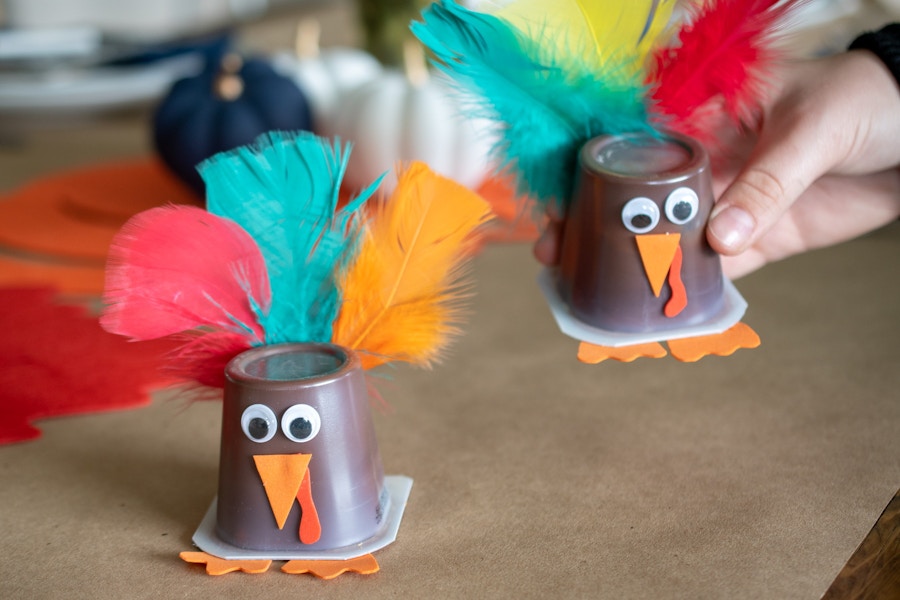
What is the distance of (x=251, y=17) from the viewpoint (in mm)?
2668

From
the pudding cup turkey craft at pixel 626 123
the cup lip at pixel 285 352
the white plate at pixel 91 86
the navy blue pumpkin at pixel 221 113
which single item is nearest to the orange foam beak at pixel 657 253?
the pudding cup turkey craft at pixel 626 123

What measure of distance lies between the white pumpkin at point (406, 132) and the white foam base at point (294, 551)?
0.72 m

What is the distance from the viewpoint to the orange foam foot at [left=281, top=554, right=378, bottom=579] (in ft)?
2.00

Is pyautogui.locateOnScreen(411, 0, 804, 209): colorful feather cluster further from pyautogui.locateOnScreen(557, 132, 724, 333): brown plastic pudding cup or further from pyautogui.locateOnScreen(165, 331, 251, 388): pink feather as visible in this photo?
pyautogui.locateOnScreen(165, 331, 251, 388): pink feather

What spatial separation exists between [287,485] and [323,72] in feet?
3.30

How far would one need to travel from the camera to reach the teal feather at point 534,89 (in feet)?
2.19

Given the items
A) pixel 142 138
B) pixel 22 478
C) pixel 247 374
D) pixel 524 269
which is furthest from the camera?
pixel 142 138

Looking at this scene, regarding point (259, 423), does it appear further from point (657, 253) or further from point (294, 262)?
point (657, 253)

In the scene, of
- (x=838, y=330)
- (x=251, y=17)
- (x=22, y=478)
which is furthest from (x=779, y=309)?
(x=251, y=17)

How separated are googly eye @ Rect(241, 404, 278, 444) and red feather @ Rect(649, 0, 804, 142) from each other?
0.35m

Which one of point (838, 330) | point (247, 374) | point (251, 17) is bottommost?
point (251, 17)

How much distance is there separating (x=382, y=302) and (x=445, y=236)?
6 centimetres

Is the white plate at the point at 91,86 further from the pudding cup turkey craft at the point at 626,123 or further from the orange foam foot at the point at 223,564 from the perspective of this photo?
the orange foam foot at the point at 223,564

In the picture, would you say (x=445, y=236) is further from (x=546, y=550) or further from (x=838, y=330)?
(x=838, y=330)
